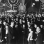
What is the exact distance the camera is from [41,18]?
125 centimetres

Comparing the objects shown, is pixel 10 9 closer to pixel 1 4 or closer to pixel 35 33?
pixel 1 4

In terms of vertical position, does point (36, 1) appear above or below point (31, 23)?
above

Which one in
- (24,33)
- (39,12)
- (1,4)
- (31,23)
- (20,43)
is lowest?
(20,43)

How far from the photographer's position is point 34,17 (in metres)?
1.25

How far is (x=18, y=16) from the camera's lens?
1256 millimetres

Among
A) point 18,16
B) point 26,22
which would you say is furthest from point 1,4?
Answer: point 26,22

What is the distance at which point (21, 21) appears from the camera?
1258mm

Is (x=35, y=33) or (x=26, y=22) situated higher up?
(x=26, y=22)

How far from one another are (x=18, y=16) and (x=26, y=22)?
0.13m

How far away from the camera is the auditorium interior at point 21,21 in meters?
1.23

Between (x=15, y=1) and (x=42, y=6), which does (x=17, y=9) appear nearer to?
(x=15, y=1)

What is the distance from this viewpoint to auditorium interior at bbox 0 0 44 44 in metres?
1.23

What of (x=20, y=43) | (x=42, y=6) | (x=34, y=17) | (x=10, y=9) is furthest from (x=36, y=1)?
(x=20, y=43)

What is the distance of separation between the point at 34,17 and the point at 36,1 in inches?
8.6
